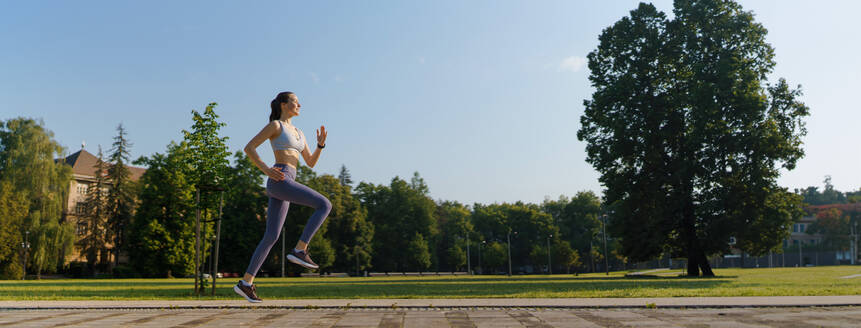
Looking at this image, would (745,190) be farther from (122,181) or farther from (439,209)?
(439,209)

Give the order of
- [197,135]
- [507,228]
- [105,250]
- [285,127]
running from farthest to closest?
1. [507,228]
2. [105,250]
3. [197,135]
4. [285,127]

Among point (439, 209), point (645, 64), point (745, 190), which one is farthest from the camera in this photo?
point (439, 209)

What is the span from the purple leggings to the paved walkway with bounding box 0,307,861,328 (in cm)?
554

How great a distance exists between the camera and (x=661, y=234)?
4034 centimetres

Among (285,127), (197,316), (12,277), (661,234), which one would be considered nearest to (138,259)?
(12,277)

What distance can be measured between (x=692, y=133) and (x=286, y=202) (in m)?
37.7

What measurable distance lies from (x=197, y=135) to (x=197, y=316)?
254 inches

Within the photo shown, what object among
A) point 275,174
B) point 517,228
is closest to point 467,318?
point 275,174

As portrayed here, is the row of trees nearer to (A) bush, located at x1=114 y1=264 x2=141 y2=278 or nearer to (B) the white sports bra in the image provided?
(A) bush, located at x1=114 y1=264 x2=141 y2=278

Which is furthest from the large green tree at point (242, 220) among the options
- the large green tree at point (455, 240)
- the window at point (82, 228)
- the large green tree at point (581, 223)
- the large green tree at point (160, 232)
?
the large green tree at point (581, 223)

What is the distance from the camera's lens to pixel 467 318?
1200 centimetres

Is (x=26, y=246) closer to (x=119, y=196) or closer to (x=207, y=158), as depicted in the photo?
(x=119, y=196)

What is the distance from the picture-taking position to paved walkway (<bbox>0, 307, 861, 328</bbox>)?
10.6m

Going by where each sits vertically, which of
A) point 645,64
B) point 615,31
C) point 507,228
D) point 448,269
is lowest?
point 448,269
